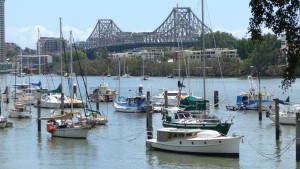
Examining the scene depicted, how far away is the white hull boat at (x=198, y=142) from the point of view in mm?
34812

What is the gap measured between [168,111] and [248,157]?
11792 mm

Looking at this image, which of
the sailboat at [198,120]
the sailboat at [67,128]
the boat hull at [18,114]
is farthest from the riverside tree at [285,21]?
the boat hull at [18,114]

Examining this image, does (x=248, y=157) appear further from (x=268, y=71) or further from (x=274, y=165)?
(x=268, y=71)

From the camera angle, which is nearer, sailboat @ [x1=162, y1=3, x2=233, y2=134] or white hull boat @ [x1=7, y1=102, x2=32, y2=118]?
sailboat @ [x1=162, y1=3, x2=233, y2=134]

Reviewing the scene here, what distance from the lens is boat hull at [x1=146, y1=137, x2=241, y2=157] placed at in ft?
114

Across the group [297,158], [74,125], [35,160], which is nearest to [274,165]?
[297,158]

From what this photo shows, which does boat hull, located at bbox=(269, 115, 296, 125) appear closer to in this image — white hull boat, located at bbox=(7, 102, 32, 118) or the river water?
the river water

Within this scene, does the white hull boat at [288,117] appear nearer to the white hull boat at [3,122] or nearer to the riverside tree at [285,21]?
the white hull boat at [3,122]

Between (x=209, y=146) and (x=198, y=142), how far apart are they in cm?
63

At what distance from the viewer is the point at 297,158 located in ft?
108

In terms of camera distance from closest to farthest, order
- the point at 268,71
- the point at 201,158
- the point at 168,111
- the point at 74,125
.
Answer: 1. the point at 201,158
2. the point at 74,125
3. the point at 168,111
4. the point at 268,71

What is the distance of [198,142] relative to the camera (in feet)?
116

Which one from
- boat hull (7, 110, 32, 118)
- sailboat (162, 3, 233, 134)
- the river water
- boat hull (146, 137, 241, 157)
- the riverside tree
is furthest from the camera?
boat hull (7, 110, 32, 118)

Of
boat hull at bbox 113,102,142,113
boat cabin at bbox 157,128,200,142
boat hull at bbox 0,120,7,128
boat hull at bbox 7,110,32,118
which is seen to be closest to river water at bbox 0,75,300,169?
boat hull at bbox 0,120,7,128
